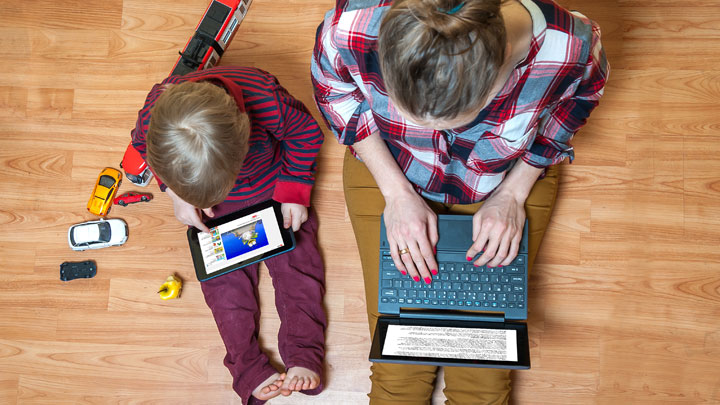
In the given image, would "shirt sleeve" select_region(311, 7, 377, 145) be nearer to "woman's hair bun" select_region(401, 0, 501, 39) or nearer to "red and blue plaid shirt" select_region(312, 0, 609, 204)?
"red and blue plaid shirt" select_region(312, 0, 609, 204)

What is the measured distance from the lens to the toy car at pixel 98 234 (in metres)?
1.28

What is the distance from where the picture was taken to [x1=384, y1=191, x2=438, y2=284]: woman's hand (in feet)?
3.18

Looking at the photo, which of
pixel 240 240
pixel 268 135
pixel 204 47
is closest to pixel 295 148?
pixel 268 135

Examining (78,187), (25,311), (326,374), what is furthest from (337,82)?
(25,311)

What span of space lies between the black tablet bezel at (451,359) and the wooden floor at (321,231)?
0.29 metres

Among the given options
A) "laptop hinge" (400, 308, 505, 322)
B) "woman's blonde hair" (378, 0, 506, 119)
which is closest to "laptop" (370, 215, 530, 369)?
"laptop hinge" (400, 308, 505, 322)

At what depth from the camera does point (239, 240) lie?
1.16 m

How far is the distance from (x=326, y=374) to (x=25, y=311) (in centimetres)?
75

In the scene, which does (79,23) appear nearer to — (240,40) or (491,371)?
(240,40)

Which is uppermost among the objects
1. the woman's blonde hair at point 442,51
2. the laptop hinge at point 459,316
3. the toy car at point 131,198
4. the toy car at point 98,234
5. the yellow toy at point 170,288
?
the woman's blonde hair at point 442,51

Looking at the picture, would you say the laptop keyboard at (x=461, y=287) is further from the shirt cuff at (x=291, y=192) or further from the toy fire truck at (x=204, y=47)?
the toy fire truck at (x=204, y=47)

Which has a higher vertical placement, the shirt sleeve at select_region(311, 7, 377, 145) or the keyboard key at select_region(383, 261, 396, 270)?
the shirt sleeve at select_region(311, 7, 377, 145)

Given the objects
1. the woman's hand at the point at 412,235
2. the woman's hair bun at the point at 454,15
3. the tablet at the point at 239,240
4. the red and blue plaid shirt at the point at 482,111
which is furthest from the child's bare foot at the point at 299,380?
the woman's hair bun at the point at 454,15

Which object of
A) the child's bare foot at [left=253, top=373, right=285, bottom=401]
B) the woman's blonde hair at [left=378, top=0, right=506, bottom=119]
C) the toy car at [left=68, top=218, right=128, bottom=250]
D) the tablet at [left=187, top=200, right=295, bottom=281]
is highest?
the woman's blonde hair at [left=378, top=0, right=506, bottom=119]
